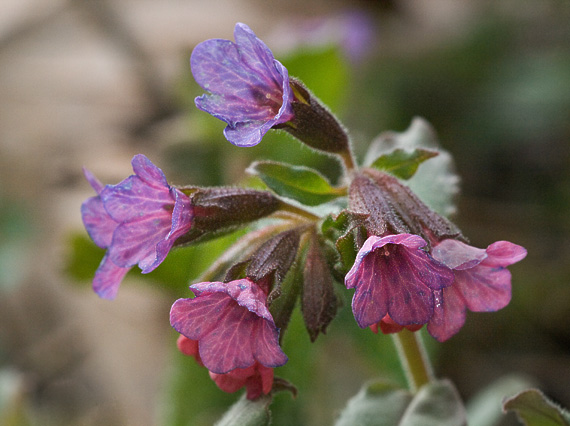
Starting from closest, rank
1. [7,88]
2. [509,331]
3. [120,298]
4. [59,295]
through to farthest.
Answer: [509,331] < [120,298] < [59,295] < [7,88]

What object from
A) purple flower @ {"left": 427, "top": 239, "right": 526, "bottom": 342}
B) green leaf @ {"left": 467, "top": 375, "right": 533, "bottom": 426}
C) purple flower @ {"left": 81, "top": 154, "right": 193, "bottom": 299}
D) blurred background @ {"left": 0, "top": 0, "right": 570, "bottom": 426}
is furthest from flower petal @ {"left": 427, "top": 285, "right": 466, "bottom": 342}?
green leaf @ {"left": 467, "top": 375, "right": 533, "bottom": 426}

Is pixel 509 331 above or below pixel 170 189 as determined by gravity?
Result: below

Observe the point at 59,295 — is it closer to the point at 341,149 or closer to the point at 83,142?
the point at 83,142

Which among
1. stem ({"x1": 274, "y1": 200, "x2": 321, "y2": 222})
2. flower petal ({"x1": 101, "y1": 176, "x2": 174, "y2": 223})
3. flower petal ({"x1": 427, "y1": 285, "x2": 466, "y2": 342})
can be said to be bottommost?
flower petal ({"x1": 427, "y1": 285, "x2": 466, "y2": 342})

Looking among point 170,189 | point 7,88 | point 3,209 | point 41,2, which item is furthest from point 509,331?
point 41,2

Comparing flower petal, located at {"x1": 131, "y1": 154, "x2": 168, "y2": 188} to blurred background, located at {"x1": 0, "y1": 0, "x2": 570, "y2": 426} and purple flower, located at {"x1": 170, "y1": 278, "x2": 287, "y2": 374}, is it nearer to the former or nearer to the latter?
purple flower, located at {"x1": 170, "y1": 278, "x2": 287, "y2": 374}

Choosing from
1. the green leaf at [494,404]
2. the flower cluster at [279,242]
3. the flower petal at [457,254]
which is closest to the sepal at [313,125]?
the flower cluster at [279,242]
